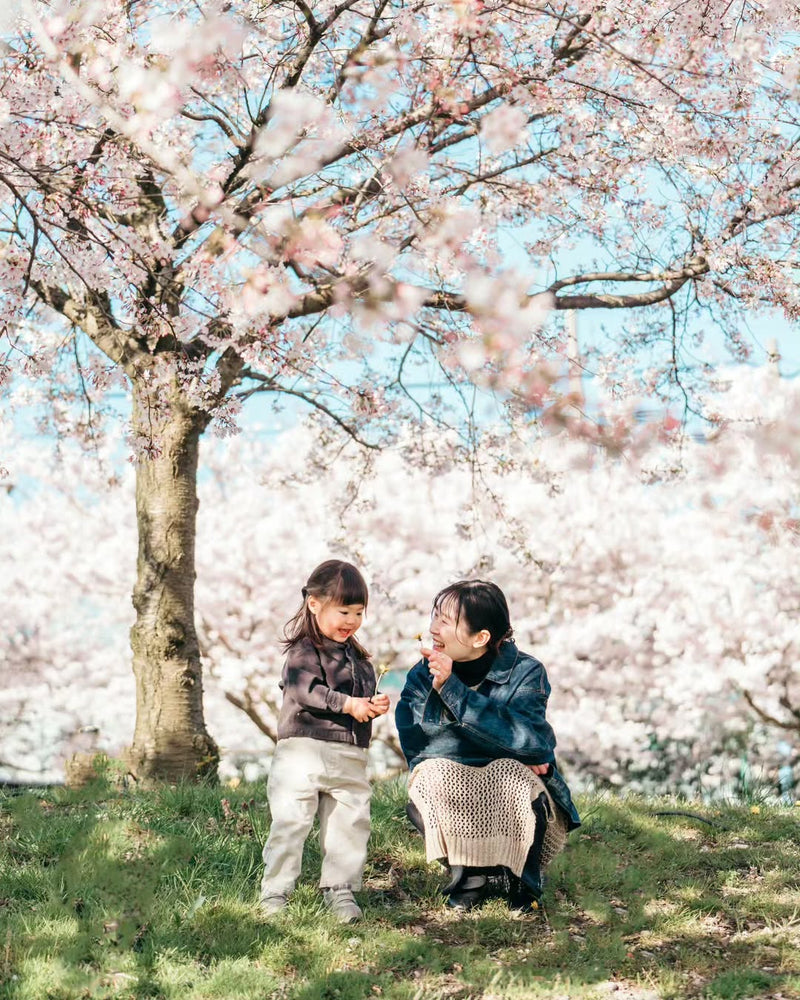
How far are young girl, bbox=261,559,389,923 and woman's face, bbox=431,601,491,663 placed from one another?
0.92 ft

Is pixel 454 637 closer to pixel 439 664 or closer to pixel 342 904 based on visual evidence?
pixel 439 664

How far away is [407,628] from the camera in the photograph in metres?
12.5

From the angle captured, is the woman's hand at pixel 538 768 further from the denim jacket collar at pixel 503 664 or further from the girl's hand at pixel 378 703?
the girl's hand at pixel 378 703

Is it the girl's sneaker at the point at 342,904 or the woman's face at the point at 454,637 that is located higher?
the woman's face at the point at 454,637

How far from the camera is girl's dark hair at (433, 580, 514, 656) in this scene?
361cm

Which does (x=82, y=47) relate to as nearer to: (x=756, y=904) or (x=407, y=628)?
(x=756, y=904)

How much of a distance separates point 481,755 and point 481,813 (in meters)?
0.20

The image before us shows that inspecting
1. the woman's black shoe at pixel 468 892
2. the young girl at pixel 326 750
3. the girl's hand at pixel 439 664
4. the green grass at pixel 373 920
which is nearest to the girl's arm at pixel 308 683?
the young girl at pixel 326 750

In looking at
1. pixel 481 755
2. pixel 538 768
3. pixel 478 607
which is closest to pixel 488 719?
pixel 481 755

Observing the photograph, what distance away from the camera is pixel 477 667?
3676mm

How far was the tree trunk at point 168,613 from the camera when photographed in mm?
5621

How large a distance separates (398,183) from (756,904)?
3.13 metres

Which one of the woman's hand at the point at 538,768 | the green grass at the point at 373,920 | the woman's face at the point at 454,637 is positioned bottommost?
the green grass at the point at 373,920

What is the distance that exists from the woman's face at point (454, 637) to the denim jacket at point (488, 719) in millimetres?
87
